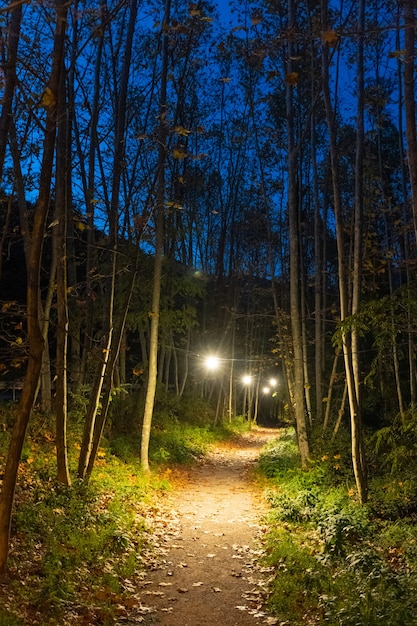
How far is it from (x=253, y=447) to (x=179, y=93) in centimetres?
1500

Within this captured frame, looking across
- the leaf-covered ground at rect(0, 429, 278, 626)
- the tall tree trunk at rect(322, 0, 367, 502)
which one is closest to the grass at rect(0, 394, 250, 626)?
the leaf-covered ground at rect(0, 429, 278, 626)

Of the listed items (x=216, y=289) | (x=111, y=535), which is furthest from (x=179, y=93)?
(x=216, y=289)

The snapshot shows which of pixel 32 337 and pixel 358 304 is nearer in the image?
pixel 32 337

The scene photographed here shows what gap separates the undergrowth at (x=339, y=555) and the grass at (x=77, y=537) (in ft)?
6.22

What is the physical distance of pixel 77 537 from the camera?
6.79 meters

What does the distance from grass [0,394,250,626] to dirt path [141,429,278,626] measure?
275 mm

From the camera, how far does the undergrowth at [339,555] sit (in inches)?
191

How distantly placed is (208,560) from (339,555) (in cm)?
195

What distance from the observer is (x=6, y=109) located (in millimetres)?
6578

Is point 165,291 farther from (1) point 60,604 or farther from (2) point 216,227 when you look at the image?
(1) point 60,604

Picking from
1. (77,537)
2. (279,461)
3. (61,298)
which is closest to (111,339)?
(61,298)

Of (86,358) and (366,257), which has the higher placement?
(366,257)

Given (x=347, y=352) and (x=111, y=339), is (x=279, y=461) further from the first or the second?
(x=111, y=339)

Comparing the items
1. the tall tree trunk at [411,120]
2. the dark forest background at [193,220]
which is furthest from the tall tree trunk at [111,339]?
the tall tree trunk at [411,120]
